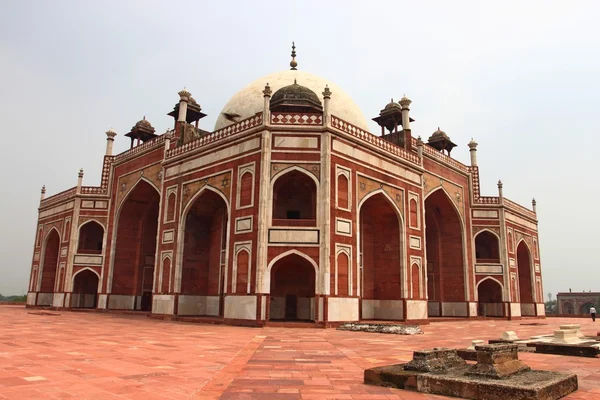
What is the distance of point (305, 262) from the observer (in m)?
16.2

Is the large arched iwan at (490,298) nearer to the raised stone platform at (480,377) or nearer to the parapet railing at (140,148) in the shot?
the parapet railing at (140,148)

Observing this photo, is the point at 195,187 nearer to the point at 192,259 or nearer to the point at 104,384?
the point at 192,259

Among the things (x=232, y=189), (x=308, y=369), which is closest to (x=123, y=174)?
(x=232, y=189)

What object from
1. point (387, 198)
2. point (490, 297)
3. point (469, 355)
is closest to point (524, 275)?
point (490, 297)

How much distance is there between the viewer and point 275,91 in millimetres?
23172

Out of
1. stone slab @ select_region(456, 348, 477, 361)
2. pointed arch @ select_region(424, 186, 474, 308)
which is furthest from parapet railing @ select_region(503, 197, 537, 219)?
stone slab @ select_region(456, 348, 477, 361)

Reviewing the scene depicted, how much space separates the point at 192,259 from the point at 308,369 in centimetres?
1490

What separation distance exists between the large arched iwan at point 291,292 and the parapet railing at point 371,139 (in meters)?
5.50

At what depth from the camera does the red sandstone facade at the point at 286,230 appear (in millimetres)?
16344

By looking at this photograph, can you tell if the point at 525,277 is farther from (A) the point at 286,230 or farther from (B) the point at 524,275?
(A) the point at 286,230

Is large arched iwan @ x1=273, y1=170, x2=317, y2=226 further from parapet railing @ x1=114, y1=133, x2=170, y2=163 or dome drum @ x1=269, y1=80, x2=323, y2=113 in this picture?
parapet railing @ x1=114, y1=133, x2=170, y2=163

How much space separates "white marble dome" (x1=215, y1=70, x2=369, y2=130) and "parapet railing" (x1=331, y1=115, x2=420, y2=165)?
344 centimetres

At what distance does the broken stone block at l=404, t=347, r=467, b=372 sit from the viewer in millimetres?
5156

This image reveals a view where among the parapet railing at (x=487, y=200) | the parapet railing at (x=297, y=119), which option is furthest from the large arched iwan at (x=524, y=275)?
the parapet railing at (x=297, y=119)
